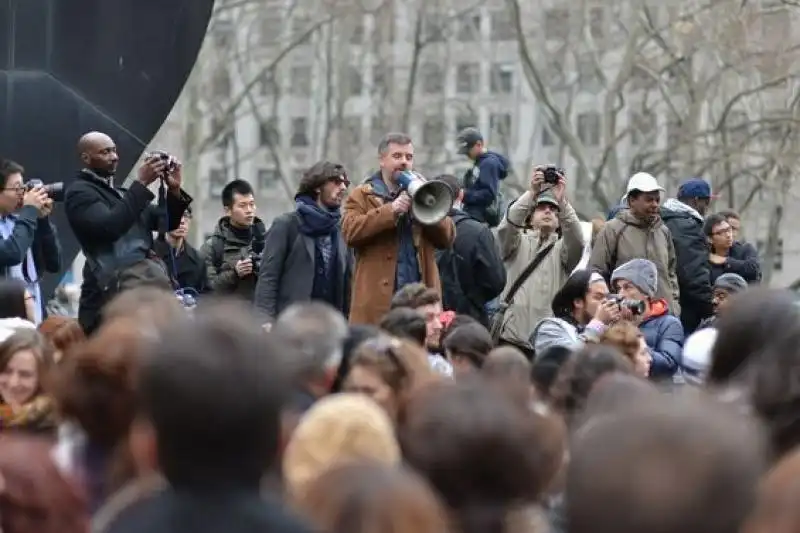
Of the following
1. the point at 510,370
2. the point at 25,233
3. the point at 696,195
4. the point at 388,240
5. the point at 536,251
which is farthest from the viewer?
the point at 696,195

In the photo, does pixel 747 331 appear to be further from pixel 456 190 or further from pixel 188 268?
pixel 188 268

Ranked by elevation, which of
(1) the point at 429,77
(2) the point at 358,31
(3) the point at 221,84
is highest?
(2) the point at 358,31

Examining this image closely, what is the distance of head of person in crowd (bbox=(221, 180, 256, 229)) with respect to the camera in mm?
11555

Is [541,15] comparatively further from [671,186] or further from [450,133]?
[450,133]

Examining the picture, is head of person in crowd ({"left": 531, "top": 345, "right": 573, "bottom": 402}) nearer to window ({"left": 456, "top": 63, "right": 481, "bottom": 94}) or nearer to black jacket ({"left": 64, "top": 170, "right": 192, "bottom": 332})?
black jacket ({"left": 64, "top": 170, "right": 192, "bottom": 332})

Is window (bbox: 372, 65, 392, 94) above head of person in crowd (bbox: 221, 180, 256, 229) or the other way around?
the other way around

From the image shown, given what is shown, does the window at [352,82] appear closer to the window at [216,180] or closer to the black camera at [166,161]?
the window at [216,180]

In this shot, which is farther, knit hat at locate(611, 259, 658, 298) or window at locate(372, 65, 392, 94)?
window at locate(372, 65, 392, 94)

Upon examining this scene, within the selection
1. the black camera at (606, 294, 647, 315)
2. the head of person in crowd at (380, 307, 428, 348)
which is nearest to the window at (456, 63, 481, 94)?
the black camera at (606, 294, 647, 315)

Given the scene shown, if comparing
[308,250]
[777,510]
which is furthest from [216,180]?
[777,510]

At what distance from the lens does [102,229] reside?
9.62 m

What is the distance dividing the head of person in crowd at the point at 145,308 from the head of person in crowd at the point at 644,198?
4.84 meters

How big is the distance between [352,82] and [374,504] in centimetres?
4039

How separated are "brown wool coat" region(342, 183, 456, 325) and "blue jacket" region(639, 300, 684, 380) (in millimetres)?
1239
